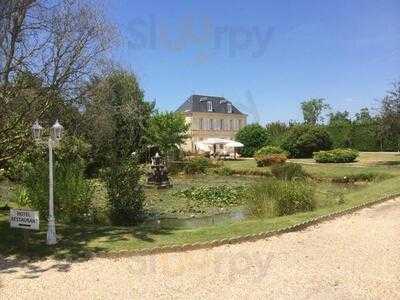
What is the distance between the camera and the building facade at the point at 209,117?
59719 mm

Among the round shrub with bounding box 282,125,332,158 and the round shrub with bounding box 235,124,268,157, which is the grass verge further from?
the round shrub with bounding box 235,124,268,157

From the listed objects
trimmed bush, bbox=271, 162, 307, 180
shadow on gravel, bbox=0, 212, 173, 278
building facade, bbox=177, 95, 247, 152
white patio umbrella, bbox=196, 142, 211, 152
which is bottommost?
shadow on gravel, bbox=0, 212, 173, 278

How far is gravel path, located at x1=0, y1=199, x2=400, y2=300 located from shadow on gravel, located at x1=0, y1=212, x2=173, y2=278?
0.12 metres

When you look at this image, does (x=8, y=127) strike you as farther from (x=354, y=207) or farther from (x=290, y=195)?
(x=354, y=207)

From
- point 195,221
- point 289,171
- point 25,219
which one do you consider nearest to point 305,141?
point 289,171

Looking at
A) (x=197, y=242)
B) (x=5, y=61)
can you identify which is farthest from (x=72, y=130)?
(x=197, y=242)

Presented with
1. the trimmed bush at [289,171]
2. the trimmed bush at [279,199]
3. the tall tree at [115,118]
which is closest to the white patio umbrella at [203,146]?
the tall tree at [115,118]

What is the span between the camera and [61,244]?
A: 9047 mm

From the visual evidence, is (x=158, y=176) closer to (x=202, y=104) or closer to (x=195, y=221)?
(x=195, y=221)

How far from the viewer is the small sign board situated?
8750 mm

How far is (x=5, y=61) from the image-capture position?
383 inches

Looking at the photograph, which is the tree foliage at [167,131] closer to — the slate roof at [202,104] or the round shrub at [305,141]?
the round shrub at [305,141]

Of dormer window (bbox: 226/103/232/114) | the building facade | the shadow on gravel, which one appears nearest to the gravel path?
the shadow on gravel

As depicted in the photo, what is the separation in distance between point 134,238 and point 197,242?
4.53 feet
